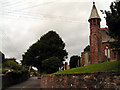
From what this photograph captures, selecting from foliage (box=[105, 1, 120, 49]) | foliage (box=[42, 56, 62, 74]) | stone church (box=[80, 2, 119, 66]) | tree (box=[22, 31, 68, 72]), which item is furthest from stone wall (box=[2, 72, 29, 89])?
foliage (box=[105, 1, 120, 49])

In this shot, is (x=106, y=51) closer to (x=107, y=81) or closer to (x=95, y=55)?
(x=95, y=55)

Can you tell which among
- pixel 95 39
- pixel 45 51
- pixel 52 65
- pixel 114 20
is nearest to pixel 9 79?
pixel 52 65

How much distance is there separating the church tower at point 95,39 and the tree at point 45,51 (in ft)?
42.1

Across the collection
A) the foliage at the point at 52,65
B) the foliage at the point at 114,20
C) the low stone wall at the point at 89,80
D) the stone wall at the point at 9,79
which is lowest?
the stone wall at the point at 9,79

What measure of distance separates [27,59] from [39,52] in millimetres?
4538

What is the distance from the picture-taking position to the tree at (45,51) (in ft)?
163

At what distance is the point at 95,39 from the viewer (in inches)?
1601

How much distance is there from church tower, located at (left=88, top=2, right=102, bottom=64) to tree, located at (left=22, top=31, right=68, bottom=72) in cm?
1282

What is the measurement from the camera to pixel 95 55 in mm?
39438

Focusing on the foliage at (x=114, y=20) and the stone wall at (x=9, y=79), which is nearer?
the foliage at (x=114, y=20)

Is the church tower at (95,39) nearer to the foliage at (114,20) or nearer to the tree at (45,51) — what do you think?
the tree at (45,51)

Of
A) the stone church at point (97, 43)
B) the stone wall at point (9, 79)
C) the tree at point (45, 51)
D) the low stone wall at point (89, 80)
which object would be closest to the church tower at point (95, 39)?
the stone church at point (97, 43)

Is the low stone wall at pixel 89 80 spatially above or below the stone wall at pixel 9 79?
above

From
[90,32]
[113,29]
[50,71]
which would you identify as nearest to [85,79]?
[113,29]
